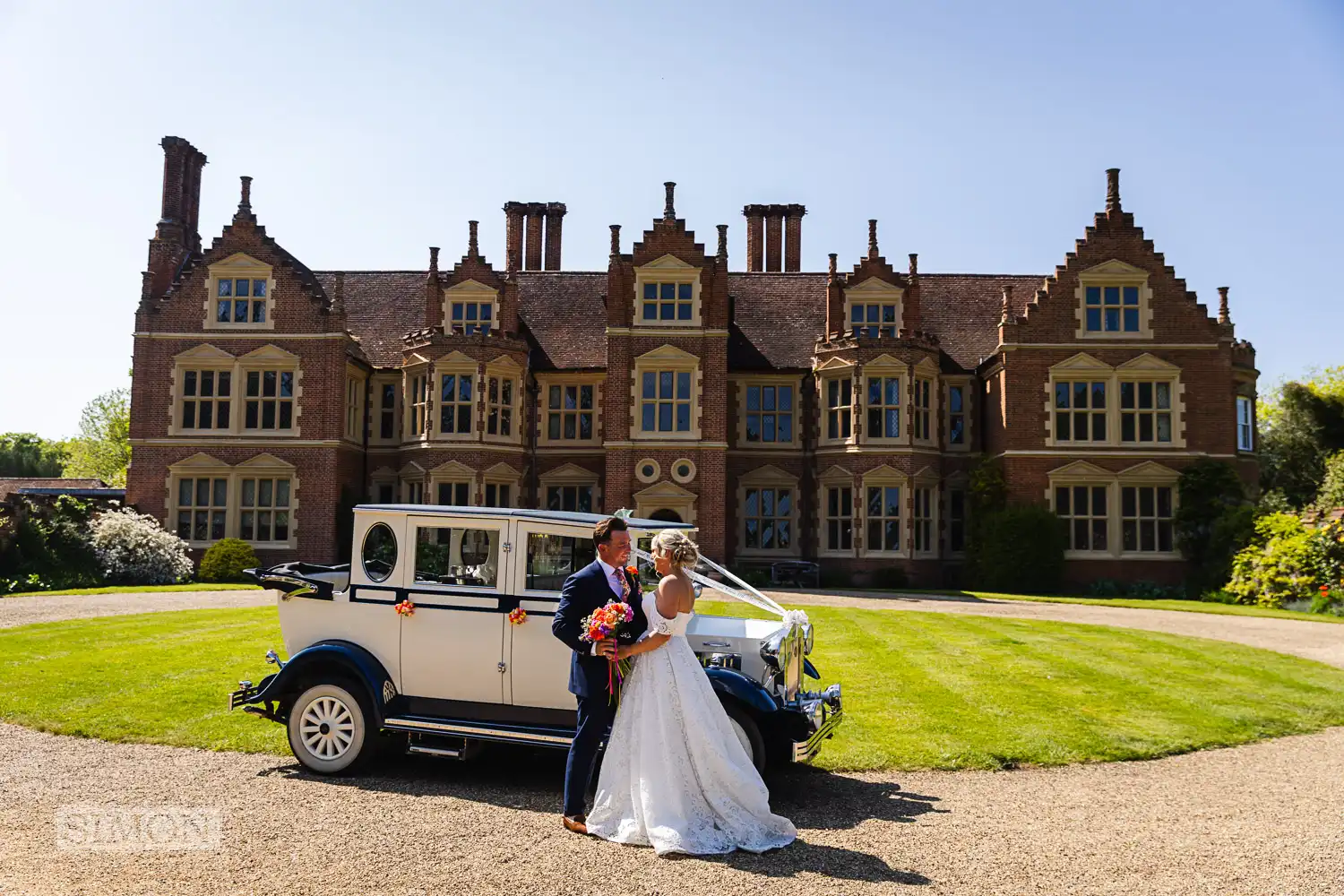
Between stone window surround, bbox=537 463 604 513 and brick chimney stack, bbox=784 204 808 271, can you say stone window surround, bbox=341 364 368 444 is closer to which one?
stone window surround, bbox=537 463 604 513

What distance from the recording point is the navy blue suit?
6.44 meters

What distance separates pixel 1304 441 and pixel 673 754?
162 feet

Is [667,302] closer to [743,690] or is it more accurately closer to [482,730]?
[482,730]

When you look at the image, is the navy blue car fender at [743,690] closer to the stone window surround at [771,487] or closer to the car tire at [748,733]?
the car tire at [748,733]

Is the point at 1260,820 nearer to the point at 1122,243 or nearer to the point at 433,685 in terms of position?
the point at 433,685

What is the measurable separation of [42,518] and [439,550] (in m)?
23.2

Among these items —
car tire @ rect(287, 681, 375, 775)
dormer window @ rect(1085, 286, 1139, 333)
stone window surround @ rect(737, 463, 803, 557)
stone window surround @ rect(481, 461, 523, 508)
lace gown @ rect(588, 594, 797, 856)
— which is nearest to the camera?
lace gown @ rect(588, 594, 797, 856)

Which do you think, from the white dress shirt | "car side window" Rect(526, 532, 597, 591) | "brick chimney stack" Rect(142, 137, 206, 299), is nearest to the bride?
the white dress shirt

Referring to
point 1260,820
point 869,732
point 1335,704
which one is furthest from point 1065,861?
point 1335,704

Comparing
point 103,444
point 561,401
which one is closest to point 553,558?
point 561,401

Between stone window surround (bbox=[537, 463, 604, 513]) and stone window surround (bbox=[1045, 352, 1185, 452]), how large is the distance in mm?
13073

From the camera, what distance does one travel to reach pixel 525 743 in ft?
23.8

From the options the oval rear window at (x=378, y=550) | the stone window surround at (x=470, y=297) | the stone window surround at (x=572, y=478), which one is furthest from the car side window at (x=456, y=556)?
the stone window surround at (x=470, y=297)

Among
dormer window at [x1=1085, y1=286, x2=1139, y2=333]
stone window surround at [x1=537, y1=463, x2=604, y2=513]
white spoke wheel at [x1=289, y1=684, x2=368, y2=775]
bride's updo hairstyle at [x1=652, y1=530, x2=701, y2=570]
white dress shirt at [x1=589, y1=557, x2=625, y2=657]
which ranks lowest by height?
white spoke wheel at [x1=289, y1=684, x2=368, y2=775]
